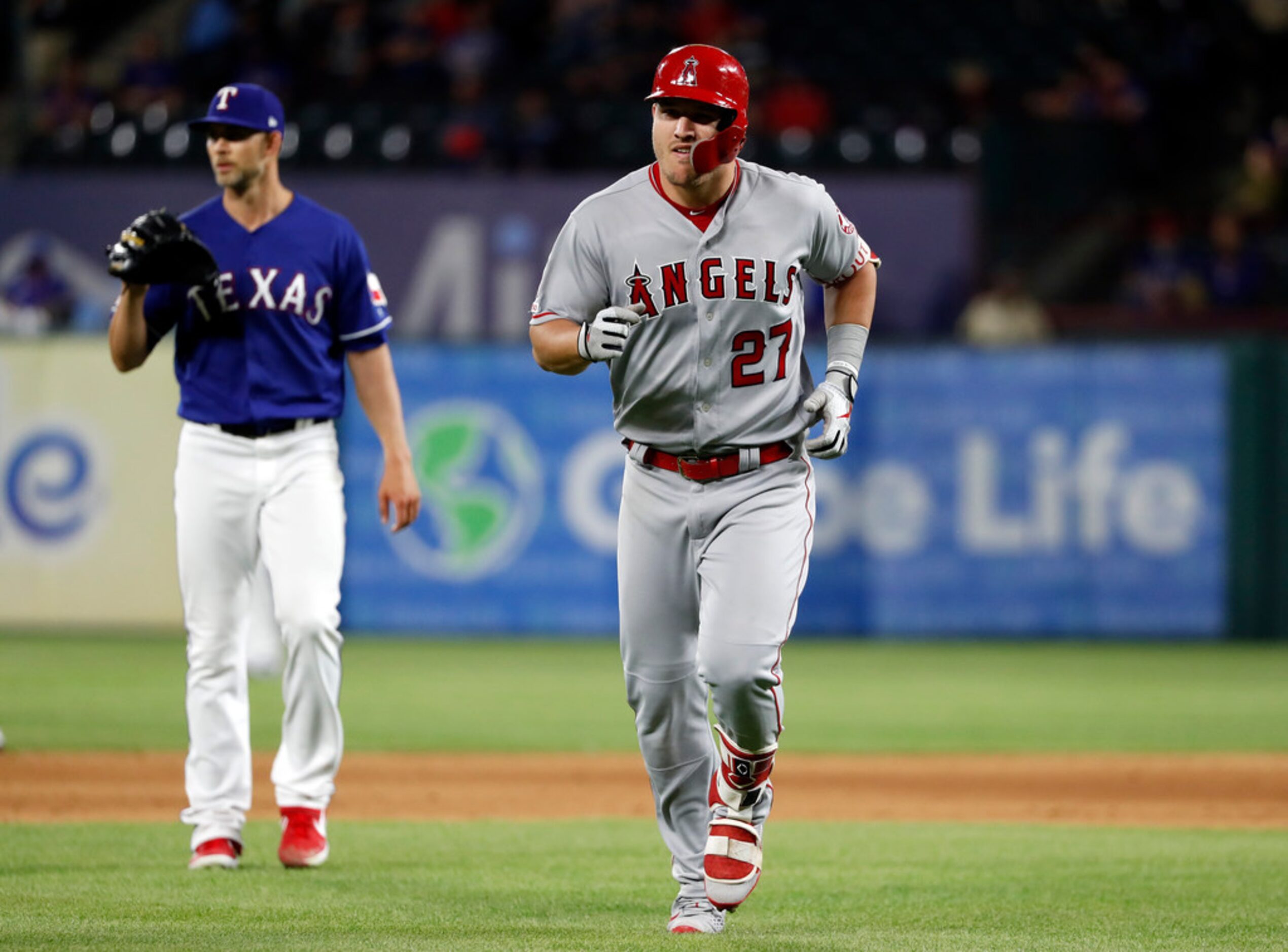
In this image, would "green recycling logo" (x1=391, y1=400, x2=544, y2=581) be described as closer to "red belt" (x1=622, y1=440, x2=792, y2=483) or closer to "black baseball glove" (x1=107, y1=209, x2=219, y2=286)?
"black baseball glove" (x1=107, y1=209, x2=219, y2=286)

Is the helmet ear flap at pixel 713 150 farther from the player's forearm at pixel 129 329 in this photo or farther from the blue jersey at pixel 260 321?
the player's forearm at pixel 129 329

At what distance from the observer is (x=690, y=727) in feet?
17.2

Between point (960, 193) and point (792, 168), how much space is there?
4.94 feet

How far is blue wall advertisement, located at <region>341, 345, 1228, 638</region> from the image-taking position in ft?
51.2

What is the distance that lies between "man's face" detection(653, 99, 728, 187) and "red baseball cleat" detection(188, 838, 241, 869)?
2.54m

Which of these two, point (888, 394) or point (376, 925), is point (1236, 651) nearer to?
point (888, 394)

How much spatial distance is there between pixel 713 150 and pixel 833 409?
735 millimetres

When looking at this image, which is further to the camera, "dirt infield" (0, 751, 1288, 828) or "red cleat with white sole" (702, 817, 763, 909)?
"dirt infield" (0, 751, 1288, 828)

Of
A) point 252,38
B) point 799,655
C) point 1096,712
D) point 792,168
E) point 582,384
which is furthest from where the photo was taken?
point 252,38

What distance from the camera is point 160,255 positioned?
593cm

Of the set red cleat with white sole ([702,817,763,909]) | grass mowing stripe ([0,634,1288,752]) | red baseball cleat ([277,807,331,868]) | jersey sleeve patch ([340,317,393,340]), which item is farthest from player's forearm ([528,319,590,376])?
grass mowing stripe ([0,634,1288,752])

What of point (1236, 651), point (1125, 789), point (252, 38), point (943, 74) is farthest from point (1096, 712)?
point (252, 38)

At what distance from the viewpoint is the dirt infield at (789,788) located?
25.4 ft

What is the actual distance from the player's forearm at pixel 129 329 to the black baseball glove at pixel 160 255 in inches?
3.5
